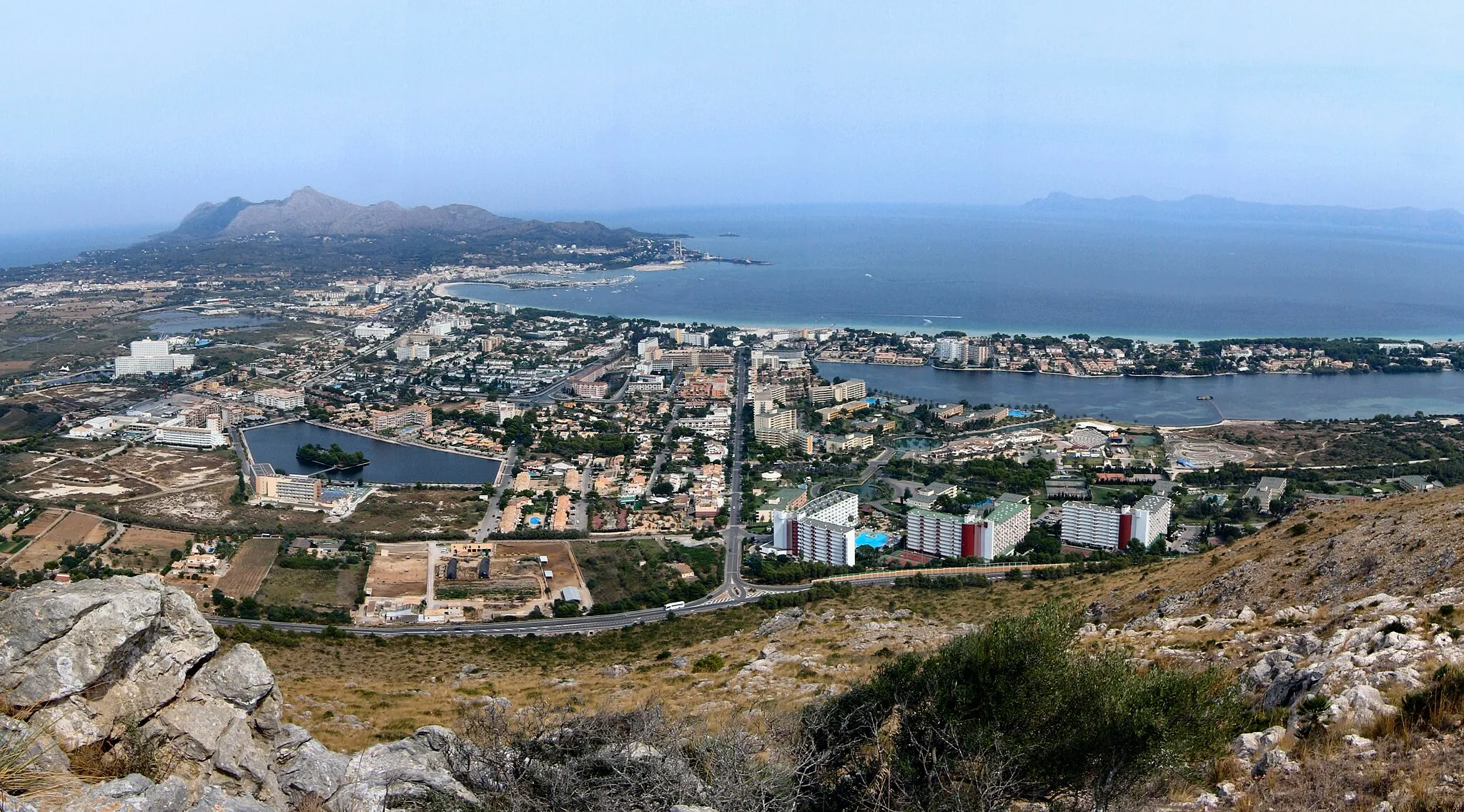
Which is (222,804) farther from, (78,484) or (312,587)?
(78,484)

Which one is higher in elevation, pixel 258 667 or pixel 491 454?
pixel 258 667

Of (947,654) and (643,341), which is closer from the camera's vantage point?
(947,654)

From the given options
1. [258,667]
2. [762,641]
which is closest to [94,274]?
[762,641]

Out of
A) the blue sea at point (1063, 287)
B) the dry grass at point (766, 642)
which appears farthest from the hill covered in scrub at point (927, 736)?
the blue sea at point (1063, 287)

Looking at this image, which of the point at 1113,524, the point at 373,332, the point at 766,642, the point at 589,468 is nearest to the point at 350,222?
the point at 373,332

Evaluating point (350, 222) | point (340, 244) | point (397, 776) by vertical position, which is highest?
point (350, 222)

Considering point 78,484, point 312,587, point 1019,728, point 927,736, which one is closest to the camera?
point 1019,728

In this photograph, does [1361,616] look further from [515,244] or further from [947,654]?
[515,244]
